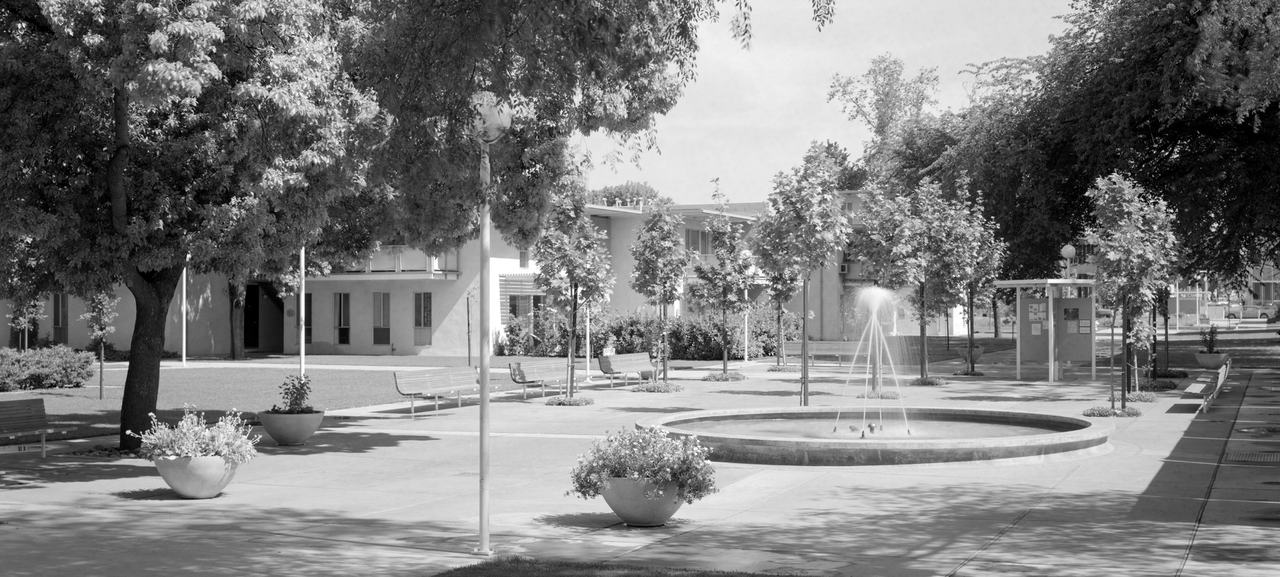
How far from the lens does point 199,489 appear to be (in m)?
12.6

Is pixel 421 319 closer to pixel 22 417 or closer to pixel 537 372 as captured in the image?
pixel 537 372

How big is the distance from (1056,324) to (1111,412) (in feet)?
45.2

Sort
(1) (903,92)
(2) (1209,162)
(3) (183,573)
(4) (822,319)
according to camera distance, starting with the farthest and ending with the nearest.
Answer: (1) (903,92) → (4) (822,319) → (2) (1209,162) → (3) (183,573)

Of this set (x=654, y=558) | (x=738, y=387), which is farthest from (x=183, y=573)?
(x=738, y=387)

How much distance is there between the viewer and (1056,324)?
35.1 m

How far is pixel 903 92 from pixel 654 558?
6746 cm

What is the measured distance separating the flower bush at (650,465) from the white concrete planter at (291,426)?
8512 millimetres

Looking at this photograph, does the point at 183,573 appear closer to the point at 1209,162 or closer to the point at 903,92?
the point at 1209,162

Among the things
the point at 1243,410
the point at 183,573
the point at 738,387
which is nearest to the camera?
the point at 183,573

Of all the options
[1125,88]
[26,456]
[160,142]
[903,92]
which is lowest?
[26,456]

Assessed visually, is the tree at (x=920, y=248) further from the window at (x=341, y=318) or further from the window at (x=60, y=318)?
the window at (x=60, y=318)

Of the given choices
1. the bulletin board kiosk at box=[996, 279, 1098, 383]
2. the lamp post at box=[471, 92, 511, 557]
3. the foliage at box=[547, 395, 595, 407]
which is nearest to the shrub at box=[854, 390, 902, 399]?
the foliage at box=[547, 395, 595, 407]

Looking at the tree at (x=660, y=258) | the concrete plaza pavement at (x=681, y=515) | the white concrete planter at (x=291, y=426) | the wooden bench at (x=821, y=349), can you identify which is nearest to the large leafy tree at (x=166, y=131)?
the white concrete planter at (x=291, y=426)

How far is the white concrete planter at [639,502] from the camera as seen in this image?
10523 millimetres
